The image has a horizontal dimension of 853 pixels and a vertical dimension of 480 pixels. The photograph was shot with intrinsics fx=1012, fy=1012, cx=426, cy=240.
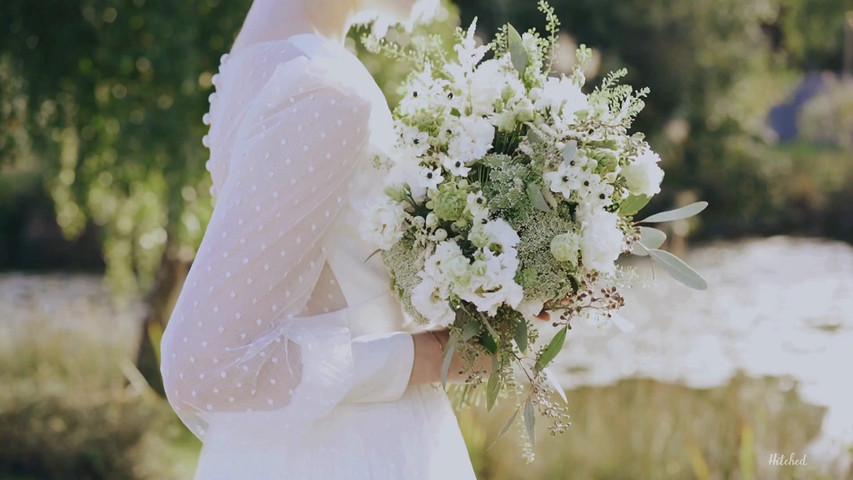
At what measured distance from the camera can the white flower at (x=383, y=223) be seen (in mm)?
1599

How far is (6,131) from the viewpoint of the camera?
4.91m

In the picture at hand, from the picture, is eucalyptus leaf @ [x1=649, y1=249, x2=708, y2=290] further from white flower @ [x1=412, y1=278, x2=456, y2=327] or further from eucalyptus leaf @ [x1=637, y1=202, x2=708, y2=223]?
white flower @ [x1=412, y1=278, x2=456, y2=327]

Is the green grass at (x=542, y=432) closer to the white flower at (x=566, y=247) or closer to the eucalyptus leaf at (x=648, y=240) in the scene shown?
the eucalyptus leaf at (x=648, y=240)

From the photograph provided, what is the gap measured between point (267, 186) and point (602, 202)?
54cm

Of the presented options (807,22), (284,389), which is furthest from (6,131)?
(807,22)

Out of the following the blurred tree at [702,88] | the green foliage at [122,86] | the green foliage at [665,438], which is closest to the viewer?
the green foliage at [665,438]

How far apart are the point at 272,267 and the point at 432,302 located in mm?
257

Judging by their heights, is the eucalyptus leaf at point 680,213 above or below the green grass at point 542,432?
above

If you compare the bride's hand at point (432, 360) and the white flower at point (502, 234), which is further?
the bride's hand at point (432, 360)

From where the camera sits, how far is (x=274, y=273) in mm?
1560

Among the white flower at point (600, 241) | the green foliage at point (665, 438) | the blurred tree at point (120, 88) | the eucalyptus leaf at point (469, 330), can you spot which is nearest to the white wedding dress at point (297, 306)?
the eucalyptus leaf at point (469, 330)

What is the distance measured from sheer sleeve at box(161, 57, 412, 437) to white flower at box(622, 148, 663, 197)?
0.45 metres

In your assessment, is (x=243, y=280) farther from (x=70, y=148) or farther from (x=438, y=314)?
(x=70, y=148)

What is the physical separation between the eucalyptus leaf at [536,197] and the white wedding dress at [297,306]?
0.88 ft
